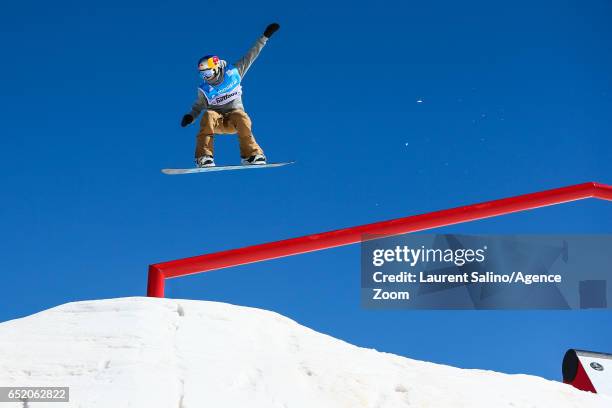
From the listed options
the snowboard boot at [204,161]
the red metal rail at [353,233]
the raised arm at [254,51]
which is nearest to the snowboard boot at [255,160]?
the snowboard boot at [204,161]

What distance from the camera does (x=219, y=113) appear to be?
8242 mm

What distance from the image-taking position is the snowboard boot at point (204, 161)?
8023 mm

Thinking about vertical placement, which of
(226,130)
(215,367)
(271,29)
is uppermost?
(271,29)

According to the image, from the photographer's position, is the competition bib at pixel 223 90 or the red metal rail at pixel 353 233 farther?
the competition bib at pixel 223 90

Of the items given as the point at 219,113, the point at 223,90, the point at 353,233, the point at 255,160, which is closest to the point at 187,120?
the point at 219,113

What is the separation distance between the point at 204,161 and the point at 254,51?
1.62 metres

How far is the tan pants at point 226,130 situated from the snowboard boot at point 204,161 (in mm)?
36

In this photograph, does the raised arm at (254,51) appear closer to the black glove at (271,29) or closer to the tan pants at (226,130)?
the black glove at (271,29)

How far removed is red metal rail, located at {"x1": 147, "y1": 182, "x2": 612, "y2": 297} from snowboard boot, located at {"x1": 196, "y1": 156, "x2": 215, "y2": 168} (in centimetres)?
295

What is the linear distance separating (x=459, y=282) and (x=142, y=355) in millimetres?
4468

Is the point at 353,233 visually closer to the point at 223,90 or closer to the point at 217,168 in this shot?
the point at 217,168

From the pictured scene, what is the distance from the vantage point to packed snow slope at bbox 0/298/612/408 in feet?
9.85

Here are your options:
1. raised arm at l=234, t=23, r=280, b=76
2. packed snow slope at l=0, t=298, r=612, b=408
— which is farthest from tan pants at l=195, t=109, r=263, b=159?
packed snow slope at l=0, t=298, r=612, b=408

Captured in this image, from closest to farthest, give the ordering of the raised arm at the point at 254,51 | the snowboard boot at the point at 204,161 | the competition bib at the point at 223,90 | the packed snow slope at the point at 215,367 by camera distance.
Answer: the packed snow slope at the point at 215,367 < the snowboard boot at the point at 204,161 < the competition bib at the point at 223,90 < the raised arm at the point at 254,51
